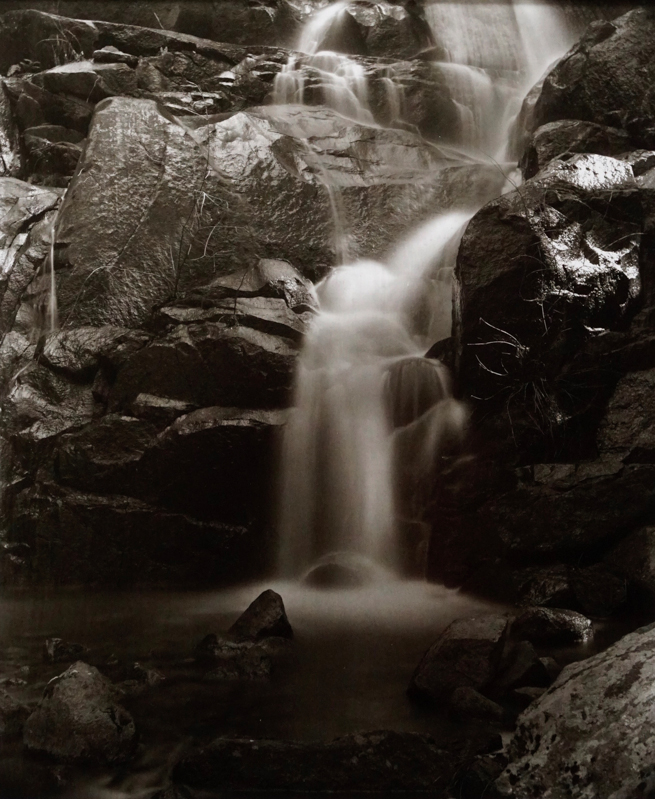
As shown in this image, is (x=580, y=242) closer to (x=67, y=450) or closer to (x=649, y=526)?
(x=649, y=526)

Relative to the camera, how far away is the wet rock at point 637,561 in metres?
3.03

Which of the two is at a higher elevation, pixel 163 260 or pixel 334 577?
pixel 163 260

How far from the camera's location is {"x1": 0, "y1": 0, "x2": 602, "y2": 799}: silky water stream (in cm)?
226

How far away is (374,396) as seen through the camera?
11.8 ft

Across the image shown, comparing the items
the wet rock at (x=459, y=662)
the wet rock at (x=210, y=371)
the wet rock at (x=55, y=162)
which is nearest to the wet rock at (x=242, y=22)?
the wet rock at (x=55, y=162)

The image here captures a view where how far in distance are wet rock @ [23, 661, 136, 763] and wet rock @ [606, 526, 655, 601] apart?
7.02ft

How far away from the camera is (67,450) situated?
11.8ft

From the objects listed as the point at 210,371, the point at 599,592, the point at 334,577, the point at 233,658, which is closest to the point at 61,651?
the point at 233,658

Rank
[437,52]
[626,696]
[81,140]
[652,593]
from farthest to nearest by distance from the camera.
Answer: [437,52] < [81,140] < [652,593] < [626,696]

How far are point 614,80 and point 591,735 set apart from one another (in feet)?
14.7

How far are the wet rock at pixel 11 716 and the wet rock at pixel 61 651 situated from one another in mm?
313

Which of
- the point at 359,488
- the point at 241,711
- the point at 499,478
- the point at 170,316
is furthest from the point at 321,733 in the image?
the point at 170,316

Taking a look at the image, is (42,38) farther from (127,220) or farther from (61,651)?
(61,651)

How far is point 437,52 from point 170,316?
13.0 ft
